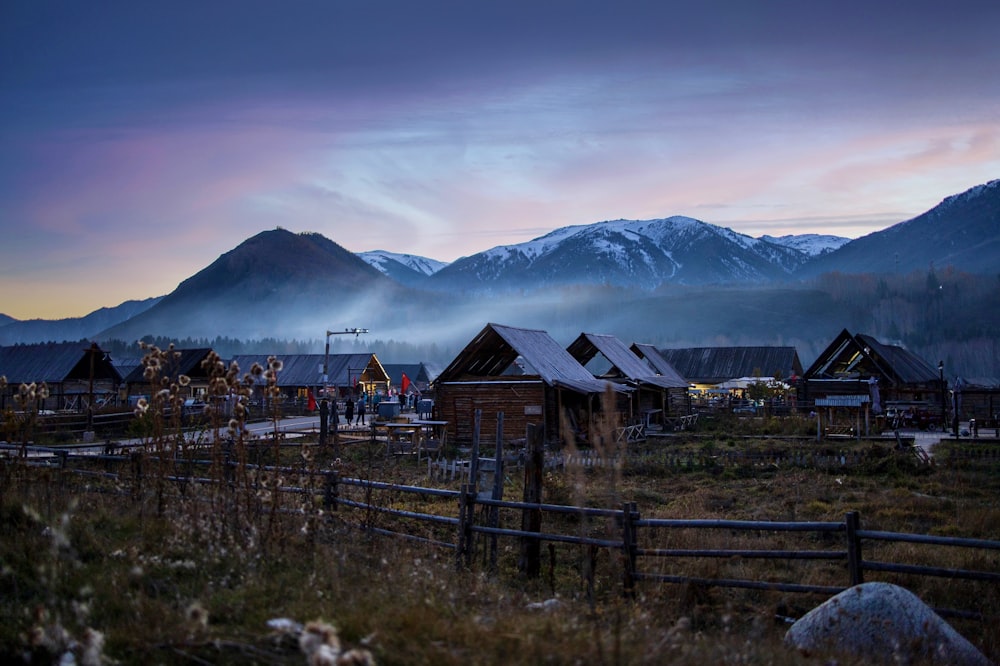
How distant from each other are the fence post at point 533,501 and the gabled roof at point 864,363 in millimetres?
38681

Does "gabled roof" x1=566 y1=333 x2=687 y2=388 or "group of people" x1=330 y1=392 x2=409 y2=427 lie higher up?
"gabled roof" x1=566 y1=333 x2=687 y2=388

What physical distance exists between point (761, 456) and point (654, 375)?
20097 millimetres

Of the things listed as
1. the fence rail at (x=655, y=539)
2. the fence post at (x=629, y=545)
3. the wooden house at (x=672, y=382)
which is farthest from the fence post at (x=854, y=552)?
the wooden house at (x=672, y=382)

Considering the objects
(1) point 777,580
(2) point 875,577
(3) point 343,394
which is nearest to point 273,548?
(1) point 777,580

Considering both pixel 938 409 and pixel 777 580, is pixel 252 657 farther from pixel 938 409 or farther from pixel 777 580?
pixel 938 409

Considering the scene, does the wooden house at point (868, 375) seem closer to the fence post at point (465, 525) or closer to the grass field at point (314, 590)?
the grass field at point (314, 590)

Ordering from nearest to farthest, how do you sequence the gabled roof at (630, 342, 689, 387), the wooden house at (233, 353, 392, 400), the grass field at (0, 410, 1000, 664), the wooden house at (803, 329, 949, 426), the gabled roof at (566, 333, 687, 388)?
the grass field at (0, 410, 1000, 664)
the gabled roof at (566, 333, 687, 388)
the wooden house at (803, 329, 949, 426)
the gabled roof at (630, 342, 689, 387)
the wooden house at (233, 353, 392, 400)

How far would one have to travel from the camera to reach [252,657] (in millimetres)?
4629

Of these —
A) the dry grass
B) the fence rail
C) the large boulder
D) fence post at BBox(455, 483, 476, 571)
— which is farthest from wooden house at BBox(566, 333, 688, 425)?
the large boulder

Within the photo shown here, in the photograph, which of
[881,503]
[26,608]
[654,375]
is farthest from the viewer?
[654,375]

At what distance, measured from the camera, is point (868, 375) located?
45906mm

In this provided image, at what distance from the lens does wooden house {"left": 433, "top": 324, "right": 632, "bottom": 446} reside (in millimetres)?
31203

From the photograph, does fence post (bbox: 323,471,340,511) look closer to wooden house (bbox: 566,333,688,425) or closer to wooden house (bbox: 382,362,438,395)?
wooden house (bbox: 566,333,688,425)

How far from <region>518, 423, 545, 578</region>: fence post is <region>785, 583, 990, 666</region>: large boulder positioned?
370 centimetres
